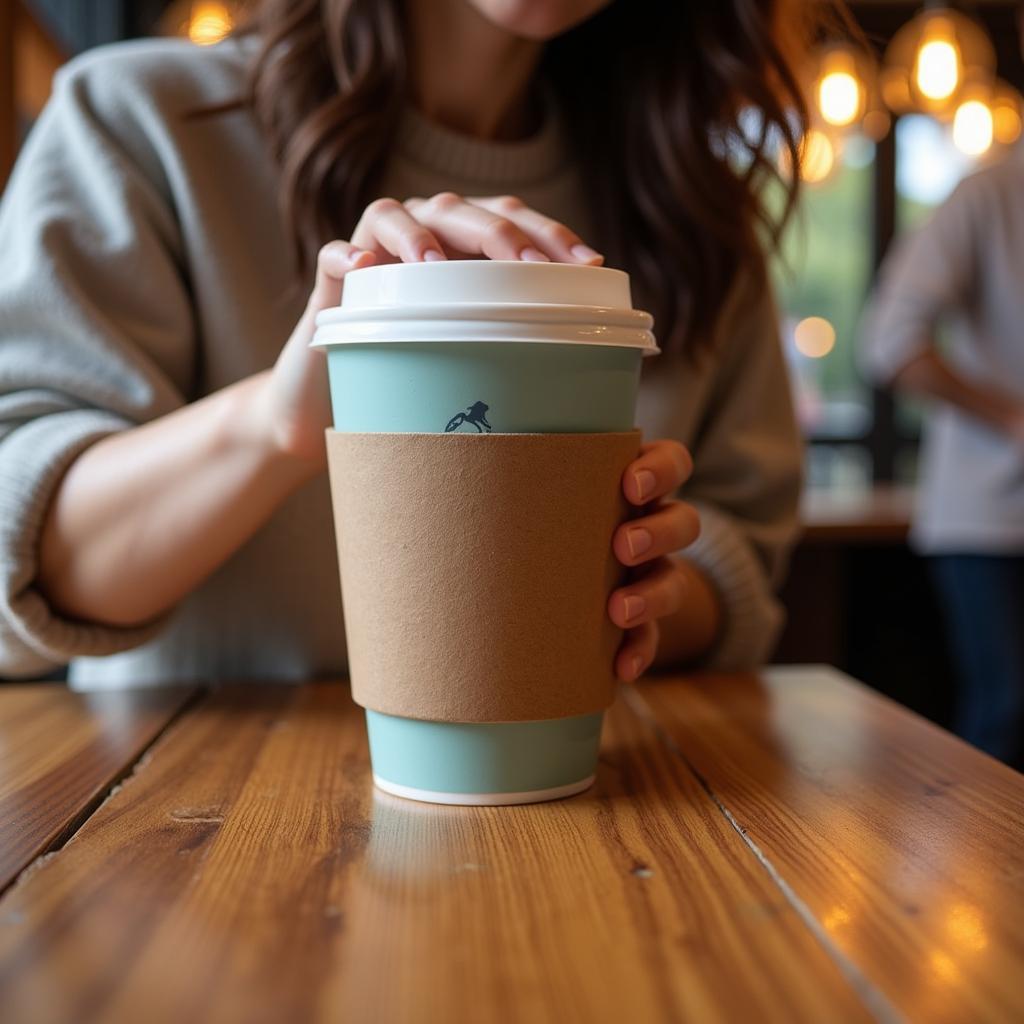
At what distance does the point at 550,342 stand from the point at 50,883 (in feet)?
1.02

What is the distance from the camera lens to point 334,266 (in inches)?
24.0

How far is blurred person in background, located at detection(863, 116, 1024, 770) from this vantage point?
2.01 metres

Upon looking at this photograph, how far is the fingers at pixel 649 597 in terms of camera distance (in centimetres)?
59

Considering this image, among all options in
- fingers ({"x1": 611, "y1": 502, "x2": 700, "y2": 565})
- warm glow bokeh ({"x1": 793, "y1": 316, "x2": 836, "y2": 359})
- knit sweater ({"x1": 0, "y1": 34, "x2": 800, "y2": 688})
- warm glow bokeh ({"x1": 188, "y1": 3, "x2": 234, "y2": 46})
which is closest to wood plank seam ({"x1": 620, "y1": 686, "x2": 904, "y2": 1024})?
fingers ({"x1": 611, "y1": 502, "x2": 700, "y2": 565})

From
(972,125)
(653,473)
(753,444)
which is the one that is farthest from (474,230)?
(972,125)

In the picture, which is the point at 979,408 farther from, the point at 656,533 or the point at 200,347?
the point at 656,533

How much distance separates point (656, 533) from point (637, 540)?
0.07ft

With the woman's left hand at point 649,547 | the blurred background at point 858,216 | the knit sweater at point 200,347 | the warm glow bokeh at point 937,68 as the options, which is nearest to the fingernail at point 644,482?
the woman's left hand at point 649,547

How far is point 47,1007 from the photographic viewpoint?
354 mm

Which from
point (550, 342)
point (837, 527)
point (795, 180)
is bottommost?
point (837, 527)

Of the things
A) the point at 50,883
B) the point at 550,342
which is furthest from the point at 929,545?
the point at 50,883

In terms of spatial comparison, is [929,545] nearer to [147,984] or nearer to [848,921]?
[848,921]

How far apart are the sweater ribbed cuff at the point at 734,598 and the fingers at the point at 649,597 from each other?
0.31m

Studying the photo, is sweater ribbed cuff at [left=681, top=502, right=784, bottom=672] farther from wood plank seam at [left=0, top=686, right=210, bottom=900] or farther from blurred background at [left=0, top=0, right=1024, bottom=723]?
wood plank seam at [left=0, top=686, right=210, bottom=900]
